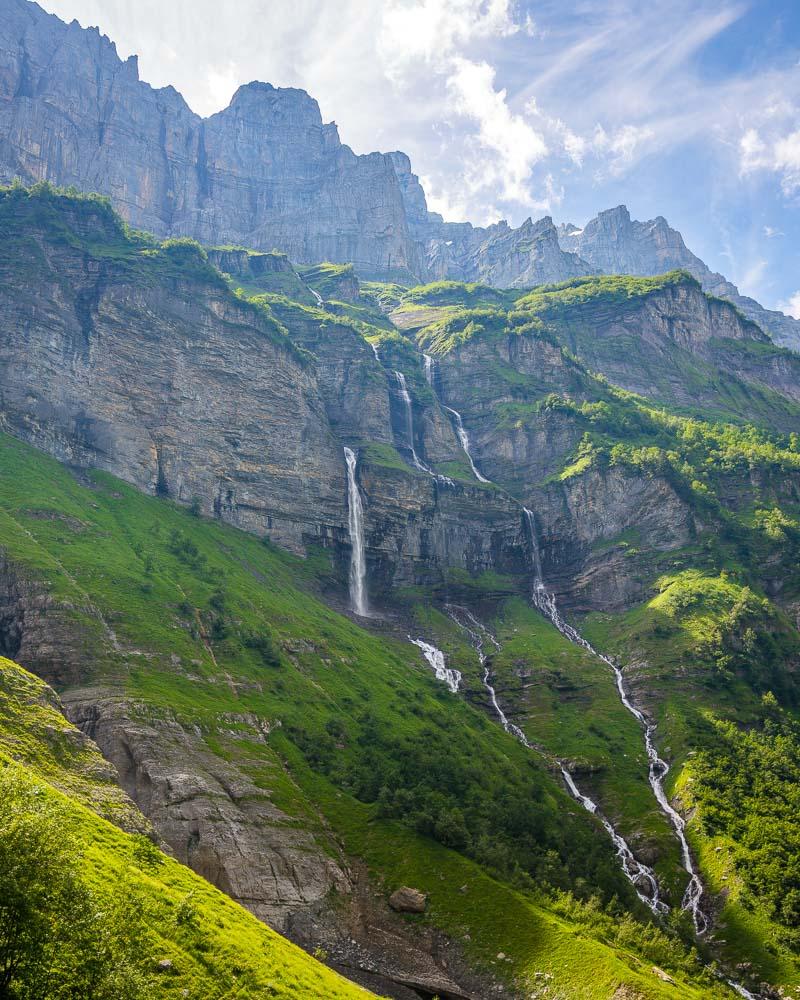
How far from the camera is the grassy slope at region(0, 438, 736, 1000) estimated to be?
51.2 meters

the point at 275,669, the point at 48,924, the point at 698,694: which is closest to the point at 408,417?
the point at 698,694

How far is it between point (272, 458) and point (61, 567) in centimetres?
6710

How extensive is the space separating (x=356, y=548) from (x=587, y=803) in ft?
241

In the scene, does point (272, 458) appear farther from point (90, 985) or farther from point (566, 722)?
point (90, 985)

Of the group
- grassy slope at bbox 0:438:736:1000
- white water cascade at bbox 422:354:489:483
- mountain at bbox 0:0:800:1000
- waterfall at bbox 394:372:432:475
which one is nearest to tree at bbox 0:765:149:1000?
mountain at bbox 0:0:800:1000

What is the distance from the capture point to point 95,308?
143 m

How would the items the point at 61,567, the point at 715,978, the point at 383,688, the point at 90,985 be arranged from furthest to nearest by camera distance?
the point at 383,688
the point at 61,567
the point at 715,978
the point at 90,985

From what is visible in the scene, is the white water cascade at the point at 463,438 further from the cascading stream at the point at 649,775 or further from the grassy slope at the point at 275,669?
the grassy slope at the point at 275,669

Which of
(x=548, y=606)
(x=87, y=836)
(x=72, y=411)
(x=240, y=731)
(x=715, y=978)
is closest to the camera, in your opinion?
(x=87, y=836)

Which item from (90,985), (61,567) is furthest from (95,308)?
(90,985)

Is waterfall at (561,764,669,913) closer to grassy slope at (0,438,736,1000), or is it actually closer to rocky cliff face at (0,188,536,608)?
grassy slope at (0,438,736,1000)

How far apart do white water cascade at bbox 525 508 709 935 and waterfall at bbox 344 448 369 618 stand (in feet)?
117

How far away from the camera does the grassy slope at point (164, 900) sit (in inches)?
1237

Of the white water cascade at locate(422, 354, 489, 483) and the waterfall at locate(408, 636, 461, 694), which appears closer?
the waterfall at locate(408, 636, 461, 694)
